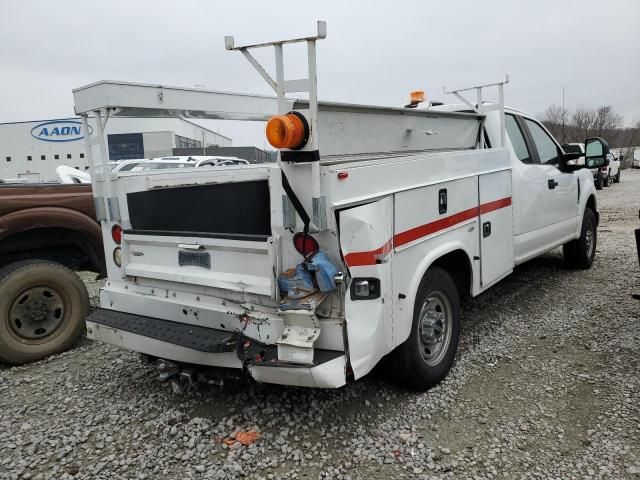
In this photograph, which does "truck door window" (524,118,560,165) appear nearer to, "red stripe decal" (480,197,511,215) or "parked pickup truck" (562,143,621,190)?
"red stripe decal" (480,197,511,215)

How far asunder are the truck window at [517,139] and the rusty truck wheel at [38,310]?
423 centimetres

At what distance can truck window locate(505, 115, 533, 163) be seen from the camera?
4979mm

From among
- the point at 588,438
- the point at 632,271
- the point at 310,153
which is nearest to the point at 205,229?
the point at 310,153

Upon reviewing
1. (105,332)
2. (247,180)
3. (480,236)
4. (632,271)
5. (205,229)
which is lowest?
(632,271)

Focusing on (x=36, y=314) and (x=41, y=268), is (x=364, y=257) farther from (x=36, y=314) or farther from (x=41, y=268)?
(x=36, y=314)

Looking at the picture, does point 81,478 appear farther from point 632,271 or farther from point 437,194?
point 632,271

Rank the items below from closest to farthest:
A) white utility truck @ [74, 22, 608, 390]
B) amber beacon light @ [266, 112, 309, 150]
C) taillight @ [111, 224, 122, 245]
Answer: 1. amber beacon light @ [266, 112, 309, 150]
2. white utility truck @ [74, 22, 608, 390]
3. taillight @ [111, 224, 122, 245]

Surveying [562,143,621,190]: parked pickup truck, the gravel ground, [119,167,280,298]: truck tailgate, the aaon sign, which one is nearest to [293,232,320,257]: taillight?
[119,167,280,298]: truck tailgate

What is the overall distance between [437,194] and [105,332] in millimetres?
2411

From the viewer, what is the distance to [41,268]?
438 centimetres

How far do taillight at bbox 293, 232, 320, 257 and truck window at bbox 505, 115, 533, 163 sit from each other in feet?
9.88

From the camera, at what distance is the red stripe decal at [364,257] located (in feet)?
8.83

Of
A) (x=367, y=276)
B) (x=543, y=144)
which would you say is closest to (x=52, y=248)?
(x=367, y=276)

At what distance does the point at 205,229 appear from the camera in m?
3.28
